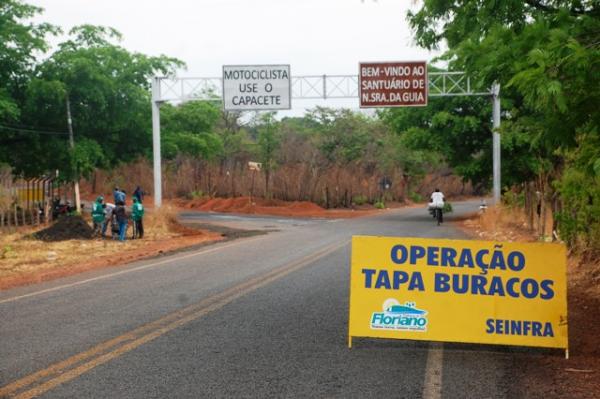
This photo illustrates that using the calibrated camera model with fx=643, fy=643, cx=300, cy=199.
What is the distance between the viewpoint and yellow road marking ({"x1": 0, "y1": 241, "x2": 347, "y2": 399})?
5.07 metres

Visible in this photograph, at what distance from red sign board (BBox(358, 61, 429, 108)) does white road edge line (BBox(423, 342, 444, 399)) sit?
19188 millimetres

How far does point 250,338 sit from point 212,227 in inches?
790

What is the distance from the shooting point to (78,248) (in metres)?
18.3

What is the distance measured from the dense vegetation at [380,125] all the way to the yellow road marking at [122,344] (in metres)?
4.25

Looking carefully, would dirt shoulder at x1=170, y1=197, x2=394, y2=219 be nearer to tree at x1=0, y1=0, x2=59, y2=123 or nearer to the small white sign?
the small white sign

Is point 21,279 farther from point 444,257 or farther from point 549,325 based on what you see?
point 549,325

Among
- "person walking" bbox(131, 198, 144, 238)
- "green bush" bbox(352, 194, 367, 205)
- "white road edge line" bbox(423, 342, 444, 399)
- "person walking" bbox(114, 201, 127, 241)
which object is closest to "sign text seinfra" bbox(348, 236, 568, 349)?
"white road edge line" bbox(423, 342, 444, 399)

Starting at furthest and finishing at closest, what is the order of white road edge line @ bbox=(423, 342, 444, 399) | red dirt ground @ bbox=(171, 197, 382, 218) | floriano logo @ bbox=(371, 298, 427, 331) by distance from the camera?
red dirt ground @ bbox=(171, 197, 382, 218) < floriano logo @ bbox=(371, 298, 427, 331) < white road edge line @ bbox=(423, 342, 444, 399)

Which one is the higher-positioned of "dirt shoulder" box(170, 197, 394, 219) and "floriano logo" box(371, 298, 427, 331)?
"floriano logo" box(371, 298, 427, 331)

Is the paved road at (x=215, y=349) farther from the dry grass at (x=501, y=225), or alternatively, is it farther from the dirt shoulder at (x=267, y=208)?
the dirt shoulder at (x=267, y=208)

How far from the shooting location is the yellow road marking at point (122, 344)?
5.07 meters

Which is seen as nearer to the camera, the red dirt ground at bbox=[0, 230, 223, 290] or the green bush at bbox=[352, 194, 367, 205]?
the red dirt ground at bbox=[0, 230, 223, 290]

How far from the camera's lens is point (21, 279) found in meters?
12.2

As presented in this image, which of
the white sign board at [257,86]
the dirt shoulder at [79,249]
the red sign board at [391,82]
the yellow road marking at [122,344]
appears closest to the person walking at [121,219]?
the dirt shoulder at [79,249]
